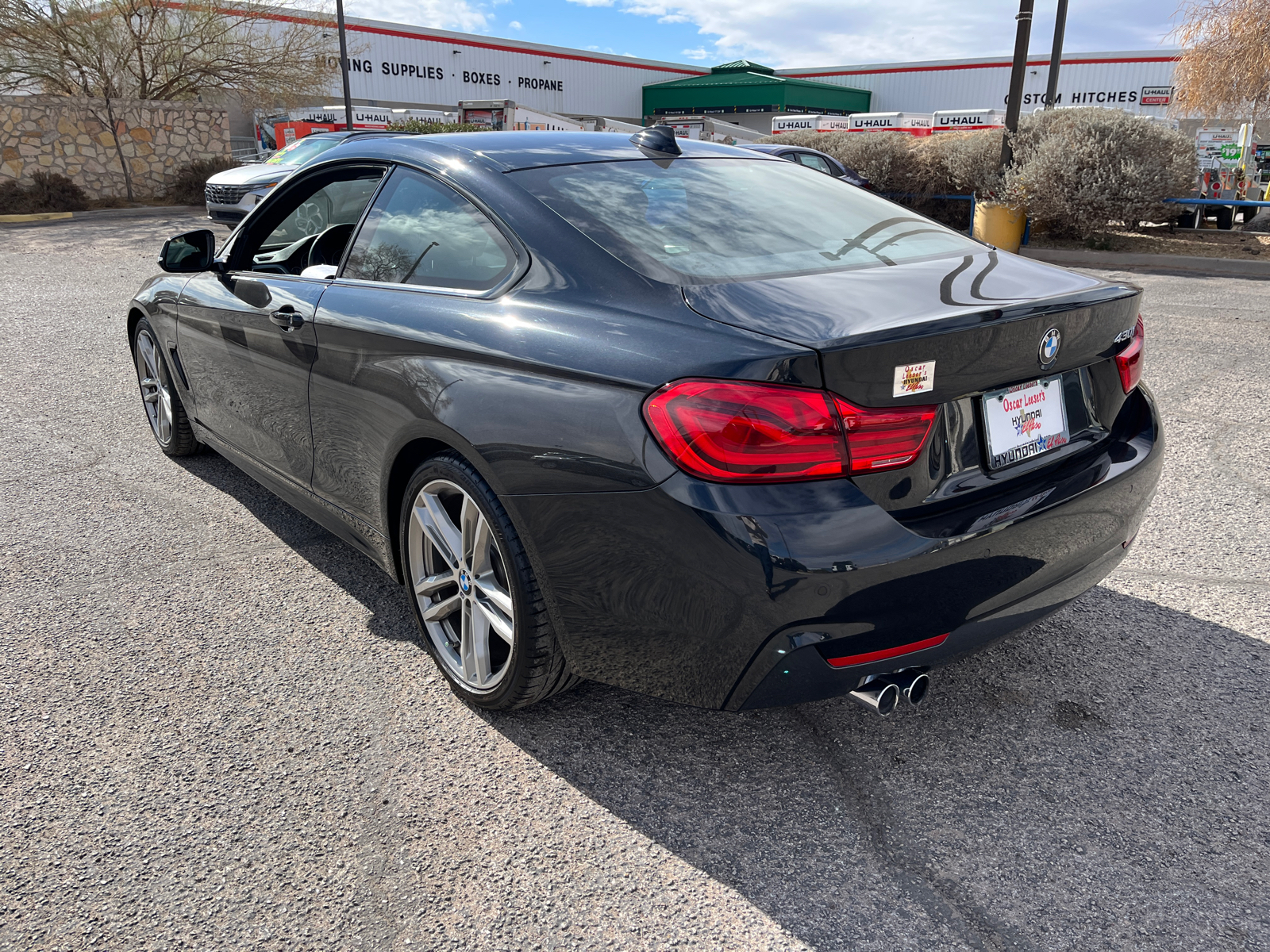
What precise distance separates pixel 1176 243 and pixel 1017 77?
3463 mm

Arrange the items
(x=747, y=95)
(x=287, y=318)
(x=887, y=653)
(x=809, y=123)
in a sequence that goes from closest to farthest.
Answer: (x=887, y=653), (x=287, y=318), (x=809, y=123), (x=747, y=95)

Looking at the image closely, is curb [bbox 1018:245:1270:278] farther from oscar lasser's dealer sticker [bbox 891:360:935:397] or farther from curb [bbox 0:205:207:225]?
curb [bbox 0:205:207:225]

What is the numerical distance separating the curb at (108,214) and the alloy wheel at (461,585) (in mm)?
19952

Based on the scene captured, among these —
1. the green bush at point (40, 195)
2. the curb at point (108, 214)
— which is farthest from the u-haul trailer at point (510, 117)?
the green bush at point (40, 195)

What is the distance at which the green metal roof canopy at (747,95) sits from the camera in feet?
172

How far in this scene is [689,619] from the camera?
6.59 feet

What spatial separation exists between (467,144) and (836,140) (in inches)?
642

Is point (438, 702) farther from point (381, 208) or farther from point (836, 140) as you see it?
point (836, 140)

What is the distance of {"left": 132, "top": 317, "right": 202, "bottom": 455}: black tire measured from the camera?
4.56 m

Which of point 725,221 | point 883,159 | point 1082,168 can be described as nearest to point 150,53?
point 883,159

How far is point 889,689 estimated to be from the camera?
6.83 feet

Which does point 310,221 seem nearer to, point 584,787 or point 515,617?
point 515,617

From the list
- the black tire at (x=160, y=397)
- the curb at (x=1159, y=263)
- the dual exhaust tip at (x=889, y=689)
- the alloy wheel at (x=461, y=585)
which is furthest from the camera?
the curb at (x=1159, y=263)

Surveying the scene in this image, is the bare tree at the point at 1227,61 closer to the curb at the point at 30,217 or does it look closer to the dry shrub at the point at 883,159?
the dry shrub at the point at 883,159
